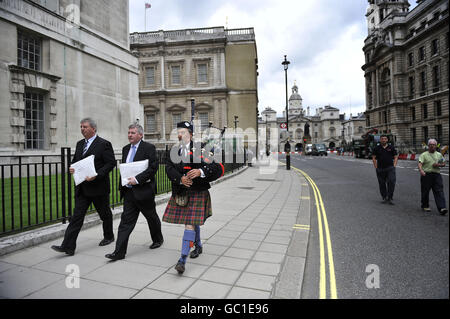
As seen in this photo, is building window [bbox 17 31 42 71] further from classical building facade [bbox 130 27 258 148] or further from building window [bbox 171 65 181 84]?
building window [bbox 171 65 181 84]

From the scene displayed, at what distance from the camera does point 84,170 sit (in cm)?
434

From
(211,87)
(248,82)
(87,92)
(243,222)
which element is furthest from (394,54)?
(243,222)

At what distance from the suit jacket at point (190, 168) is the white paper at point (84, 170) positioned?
1.41 meters

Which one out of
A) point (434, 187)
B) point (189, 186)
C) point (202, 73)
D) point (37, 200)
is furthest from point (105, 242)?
point (202, 73)

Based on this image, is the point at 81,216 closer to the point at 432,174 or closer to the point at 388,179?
the point at 432,174

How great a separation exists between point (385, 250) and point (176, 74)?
125 ft

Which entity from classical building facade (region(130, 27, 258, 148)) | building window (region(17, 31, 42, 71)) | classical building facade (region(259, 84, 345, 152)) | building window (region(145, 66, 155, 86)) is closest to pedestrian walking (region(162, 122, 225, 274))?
building window (region(17, 31, 42, 71))

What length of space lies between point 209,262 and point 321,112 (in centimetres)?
13944

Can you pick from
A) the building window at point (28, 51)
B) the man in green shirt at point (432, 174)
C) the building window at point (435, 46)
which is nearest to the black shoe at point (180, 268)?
the building window at point (435, 46)

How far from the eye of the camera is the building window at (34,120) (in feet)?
43.3

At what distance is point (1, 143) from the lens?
11594mm

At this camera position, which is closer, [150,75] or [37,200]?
[37,200]

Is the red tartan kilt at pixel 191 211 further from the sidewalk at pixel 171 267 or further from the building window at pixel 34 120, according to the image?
the building window at pixel 34 120
